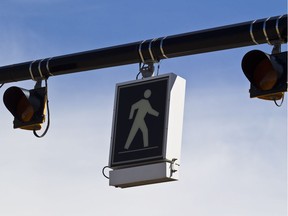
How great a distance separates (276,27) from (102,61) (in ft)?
6.82

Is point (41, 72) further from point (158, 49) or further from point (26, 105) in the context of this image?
point (158, 49)

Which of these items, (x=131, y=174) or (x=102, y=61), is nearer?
(x=131, y=174)

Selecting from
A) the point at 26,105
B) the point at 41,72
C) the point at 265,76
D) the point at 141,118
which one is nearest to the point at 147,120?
the point at 141,118

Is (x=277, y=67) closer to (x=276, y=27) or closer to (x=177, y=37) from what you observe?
(x=276, y=27)

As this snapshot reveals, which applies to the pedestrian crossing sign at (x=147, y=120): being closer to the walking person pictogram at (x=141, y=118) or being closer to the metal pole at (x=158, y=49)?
the walking person pictogram at (x=141, y=118)

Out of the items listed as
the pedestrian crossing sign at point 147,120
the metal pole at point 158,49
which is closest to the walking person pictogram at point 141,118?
the pedestrian crossing sign at point 147,120

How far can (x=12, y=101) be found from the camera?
12.6 metres

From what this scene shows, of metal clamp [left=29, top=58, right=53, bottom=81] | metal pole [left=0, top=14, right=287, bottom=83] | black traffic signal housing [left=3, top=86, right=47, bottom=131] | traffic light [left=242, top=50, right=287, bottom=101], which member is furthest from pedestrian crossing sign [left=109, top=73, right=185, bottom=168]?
metal clamp [left=29, top=58, right=53, bottom=81]

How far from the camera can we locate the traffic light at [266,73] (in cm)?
1096

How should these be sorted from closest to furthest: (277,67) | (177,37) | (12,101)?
(277,67) → (177,37) → (12,101)

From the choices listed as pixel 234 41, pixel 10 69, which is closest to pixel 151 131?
pixel 234 41

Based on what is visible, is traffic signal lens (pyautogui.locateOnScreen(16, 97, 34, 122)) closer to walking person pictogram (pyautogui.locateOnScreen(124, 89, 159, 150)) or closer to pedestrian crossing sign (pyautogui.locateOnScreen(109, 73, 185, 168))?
pedestrian crossing sign (pyautogui.locateOnScreen(109, 73, 185, 168))

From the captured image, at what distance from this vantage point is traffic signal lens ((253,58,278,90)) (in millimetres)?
11023

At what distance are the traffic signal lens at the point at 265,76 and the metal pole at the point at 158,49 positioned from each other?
24 cm
